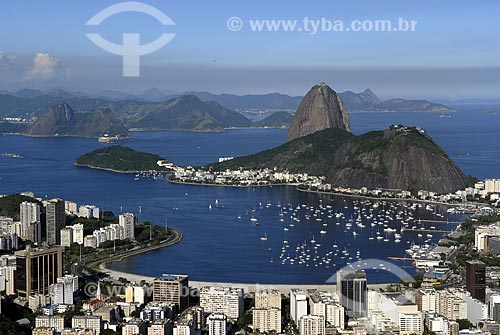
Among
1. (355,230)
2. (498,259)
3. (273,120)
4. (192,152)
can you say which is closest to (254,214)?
(355,230)

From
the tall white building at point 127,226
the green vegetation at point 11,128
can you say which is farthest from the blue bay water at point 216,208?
the green vegetation at point 11,128

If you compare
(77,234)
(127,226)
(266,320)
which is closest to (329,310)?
(266,320)

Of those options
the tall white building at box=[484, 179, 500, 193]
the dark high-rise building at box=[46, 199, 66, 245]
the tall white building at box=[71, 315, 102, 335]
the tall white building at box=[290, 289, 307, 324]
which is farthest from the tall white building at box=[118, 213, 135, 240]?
the tall white building at box=[484, 179, 500, 193]

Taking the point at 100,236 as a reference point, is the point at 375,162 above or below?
above

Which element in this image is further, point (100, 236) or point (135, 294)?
point (100, 236)

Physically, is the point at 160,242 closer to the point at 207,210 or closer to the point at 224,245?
the point at 224,245

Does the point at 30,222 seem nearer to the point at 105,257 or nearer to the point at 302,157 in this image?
the point at 105,257

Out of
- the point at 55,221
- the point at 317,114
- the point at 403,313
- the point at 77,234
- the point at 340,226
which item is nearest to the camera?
the point at 403,313
